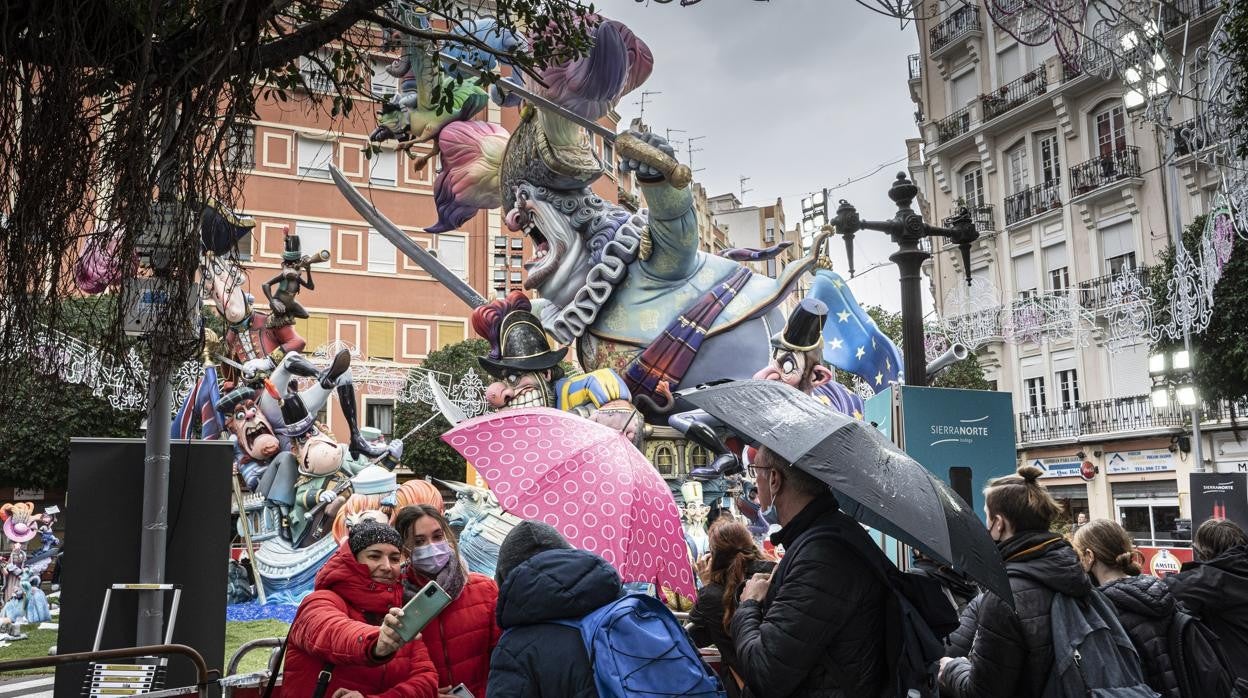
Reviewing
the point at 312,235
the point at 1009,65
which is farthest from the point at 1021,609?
the point at 312,235

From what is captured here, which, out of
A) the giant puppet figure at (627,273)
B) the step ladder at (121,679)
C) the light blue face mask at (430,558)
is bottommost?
the step ladder at (121,679)

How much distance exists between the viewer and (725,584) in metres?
3.76

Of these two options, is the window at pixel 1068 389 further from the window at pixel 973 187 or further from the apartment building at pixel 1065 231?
the window at pixel 973 187

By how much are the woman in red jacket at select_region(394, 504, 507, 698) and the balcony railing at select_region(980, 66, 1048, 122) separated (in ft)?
98.1

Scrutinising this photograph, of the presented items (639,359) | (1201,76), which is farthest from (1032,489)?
(639,359)

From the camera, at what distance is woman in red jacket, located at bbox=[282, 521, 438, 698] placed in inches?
130

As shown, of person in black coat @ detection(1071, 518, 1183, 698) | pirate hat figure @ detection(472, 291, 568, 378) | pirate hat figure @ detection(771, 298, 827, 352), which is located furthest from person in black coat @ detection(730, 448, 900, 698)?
pirate hat figure @ detection(472, 291, 568, 378)

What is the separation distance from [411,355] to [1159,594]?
3741 cm

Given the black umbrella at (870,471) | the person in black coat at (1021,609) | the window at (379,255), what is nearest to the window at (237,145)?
the black umbrella at (870,471)

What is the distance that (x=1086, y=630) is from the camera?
325 cm

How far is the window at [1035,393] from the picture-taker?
30.2 meters

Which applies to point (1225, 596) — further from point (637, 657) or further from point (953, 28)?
point (953, 28)

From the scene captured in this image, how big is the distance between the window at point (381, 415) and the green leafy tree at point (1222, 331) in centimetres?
2777

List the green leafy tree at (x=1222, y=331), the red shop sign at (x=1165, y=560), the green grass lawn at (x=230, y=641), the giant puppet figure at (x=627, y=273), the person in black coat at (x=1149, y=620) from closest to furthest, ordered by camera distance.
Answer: the person in black coat at (x=1149, y=620) < the red shop sign at (x=1165, y=560) < the green grass lawn at (x=230, y=641) < the giant puppet figure at (x=627, y=273) < the green leafy tree at (x=1222, y=331)
